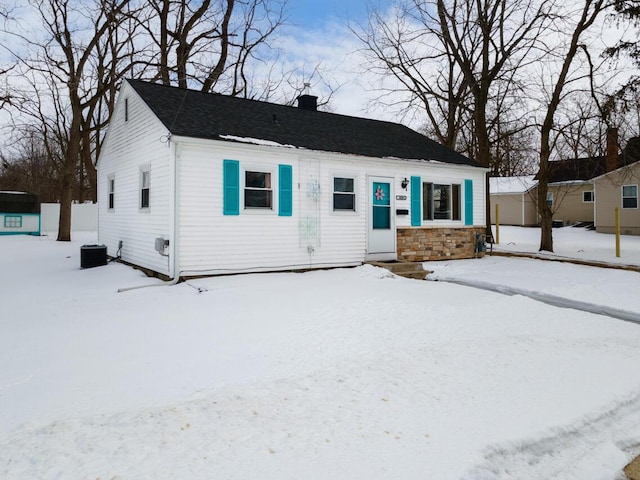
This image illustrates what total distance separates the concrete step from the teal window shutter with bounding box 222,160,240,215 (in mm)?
3975

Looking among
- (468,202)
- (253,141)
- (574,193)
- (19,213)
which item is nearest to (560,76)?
(468,202)

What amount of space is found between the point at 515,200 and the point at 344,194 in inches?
945

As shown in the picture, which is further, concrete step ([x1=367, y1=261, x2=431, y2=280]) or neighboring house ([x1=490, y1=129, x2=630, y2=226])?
neighboring house ([x1=490, y1=129, x2=630, y2=226])

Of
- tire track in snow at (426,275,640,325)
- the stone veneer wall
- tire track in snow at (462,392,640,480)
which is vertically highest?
the stone veneer wall

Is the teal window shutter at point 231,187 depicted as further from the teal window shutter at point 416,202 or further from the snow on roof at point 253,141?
the teal window shutter at point 416,202

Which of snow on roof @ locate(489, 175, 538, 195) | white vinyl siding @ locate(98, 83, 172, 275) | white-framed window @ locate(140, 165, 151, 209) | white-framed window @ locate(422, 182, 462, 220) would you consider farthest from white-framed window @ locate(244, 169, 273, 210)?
snow on roof @ locate(489, 175, 538, 195)

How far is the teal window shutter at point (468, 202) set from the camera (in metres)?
13.3

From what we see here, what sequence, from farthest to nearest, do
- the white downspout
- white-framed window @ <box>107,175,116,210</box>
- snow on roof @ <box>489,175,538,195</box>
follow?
snow on roof @ <box>489,175,538,195</box>, white-framed window @ <box>107,175,116,210</box>, the white downspout

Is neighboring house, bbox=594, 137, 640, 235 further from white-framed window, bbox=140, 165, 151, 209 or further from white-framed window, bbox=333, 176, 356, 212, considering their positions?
white-framed window, bbox=140, 165, 151, 209

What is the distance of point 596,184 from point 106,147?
24.8 m

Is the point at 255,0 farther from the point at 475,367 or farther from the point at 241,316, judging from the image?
the point at 475,367

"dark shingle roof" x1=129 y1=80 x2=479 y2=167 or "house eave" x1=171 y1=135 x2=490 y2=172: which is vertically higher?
"dark shingle roof" x1=129 y1=80 x2=479 y2=167

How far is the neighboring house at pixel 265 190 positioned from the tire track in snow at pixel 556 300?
8.93 feet

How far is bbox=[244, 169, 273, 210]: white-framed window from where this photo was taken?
32.0ft
